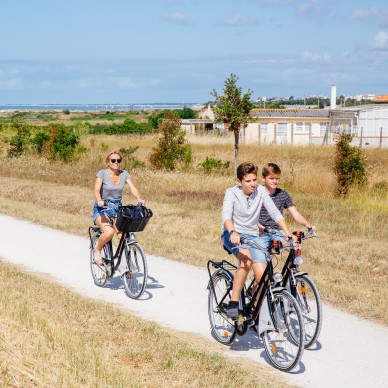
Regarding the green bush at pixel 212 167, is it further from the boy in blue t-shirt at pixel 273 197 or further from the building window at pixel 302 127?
the building window at pixel 302 127

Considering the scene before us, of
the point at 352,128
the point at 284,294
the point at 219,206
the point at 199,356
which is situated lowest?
the point at 352,128

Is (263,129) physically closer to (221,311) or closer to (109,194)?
(109,194)

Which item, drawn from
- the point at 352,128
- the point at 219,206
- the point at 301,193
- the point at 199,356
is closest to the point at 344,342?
the point at 199,356

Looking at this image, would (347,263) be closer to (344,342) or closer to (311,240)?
(311,240)

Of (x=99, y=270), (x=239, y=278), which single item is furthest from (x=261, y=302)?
(x=99, y=270)

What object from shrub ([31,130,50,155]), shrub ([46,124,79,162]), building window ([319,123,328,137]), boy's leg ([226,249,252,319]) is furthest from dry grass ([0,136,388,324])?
building window ([319,123,328,137])

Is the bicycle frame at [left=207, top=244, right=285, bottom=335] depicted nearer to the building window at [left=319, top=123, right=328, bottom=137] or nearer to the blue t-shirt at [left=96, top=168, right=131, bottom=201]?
the blue t-shirt at [left=96, top=168, right=131, bottom=201]

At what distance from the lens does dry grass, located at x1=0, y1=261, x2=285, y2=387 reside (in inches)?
235

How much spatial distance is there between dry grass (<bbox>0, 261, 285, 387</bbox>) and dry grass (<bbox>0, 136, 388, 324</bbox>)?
8.82 ft

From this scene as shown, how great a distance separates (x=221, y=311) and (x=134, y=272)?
249 centimetres

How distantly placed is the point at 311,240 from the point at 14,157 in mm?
24656

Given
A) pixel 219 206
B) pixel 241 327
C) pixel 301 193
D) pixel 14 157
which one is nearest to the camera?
pixel 241 327

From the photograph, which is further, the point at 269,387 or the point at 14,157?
the point at 14,157

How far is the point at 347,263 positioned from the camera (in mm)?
12547
